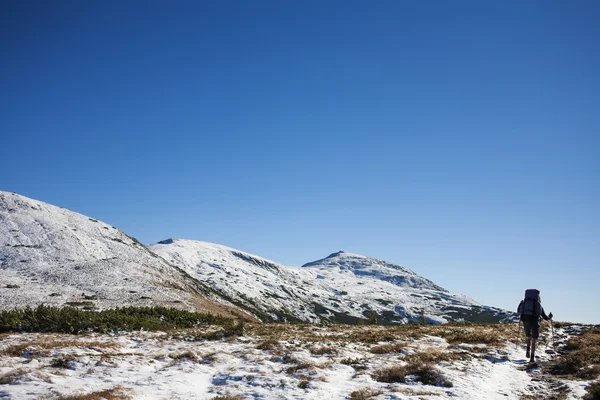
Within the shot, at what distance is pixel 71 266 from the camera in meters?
49.4

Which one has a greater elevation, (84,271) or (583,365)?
(583,365)

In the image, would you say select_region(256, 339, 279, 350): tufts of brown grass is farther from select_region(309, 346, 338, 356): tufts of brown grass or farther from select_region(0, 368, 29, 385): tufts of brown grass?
select_region(0, 368, 29, 385): tufts of brown grass

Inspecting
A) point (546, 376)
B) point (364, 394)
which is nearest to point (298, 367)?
point (364, 394)

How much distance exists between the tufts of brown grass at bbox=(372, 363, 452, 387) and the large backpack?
839cm

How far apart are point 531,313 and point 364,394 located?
1279cm

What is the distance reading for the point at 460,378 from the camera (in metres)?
13.9

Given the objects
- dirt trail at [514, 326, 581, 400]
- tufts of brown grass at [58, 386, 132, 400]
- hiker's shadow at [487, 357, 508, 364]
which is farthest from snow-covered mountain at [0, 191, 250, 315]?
dirt trail at [514, 326, 581, 400]

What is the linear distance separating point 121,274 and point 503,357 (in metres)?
45.4

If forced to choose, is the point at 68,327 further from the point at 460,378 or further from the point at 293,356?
the point at 460,378

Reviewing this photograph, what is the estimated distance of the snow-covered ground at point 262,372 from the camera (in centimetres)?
1134

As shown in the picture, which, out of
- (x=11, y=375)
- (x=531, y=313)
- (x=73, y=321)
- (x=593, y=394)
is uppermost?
(x=531, y=313)

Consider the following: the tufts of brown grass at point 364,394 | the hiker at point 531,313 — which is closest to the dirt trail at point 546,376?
the hiker at point 531,313

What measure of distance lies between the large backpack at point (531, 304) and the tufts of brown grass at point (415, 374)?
27.5ft

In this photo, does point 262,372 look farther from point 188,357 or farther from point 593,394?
point 593,394
